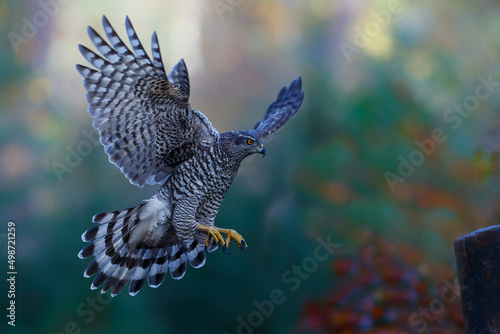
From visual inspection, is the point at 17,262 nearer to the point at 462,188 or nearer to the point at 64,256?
the point at 64,256

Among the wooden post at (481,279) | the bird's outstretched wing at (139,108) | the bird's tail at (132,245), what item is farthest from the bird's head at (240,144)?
the wooden post at (481,279)

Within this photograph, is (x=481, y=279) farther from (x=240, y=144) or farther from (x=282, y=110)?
(x=282, y=110)

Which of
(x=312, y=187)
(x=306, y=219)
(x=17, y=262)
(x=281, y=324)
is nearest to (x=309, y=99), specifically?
(x=312, y=187)

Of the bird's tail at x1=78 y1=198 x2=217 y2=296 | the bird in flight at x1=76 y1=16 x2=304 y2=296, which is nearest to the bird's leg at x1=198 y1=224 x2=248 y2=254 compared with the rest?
the bird in flight at x1=76 y1=16 x2=304 y2=296

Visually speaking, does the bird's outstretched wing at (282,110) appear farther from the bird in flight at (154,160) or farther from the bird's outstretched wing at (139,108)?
the bird's outstretched wing at (139,108)

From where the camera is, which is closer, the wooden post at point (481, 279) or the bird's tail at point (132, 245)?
the wooden post at point (481, 279)

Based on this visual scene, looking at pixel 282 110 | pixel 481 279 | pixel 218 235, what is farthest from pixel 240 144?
pixel 481 279
